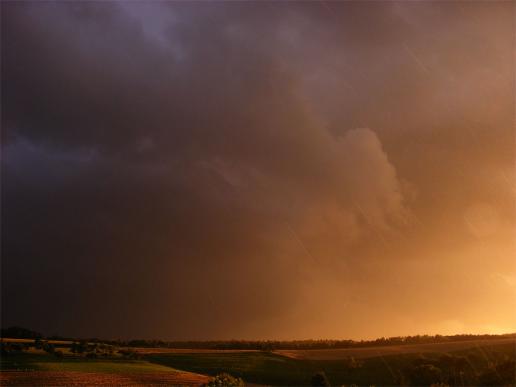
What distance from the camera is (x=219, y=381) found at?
63.1 meters

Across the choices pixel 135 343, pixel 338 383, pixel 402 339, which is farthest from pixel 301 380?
pixel 135 343

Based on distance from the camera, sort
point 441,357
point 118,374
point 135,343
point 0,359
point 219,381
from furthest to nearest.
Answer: point 135,343 → point 441,357 → point 0,359 → point 118,374 → point 219,381

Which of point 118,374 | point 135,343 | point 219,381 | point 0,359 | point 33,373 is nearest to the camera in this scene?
point 219,381

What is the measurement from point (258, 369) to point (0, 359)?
42.5 meters

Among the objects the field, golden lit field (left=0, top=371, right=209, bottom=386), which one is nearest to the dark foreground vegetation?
the field

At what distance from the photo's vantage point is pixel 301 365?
10025cm

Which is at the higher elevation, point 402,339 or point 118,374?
point 402,339

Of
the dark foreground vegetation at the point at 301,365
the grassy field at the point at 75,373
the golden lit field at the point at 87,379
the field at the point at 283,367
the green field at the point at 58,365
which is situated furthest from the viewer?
the dark foreground vegetation at the point at 301,365

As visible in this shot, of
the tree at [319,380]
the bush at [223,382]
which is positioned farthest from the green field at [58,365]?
the tree at [319,380]

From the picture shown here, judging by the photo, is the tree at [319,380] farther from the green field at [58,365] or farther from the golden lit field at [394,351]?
the golden lit field at [394,351]

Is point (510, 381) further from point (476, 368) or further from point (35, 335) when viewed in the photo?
point (35, 335)

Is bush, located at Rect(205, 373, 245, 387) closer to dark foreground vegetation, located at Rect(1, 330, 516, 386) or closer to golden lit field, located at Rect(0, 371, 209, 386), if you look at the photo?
dark foreground vegetation, located at Rect(1, 330, 516, 386)

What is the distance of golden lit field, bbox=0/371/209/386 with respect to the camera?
6241cm

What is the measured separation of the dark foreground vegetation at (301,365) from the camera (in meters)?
79.1
